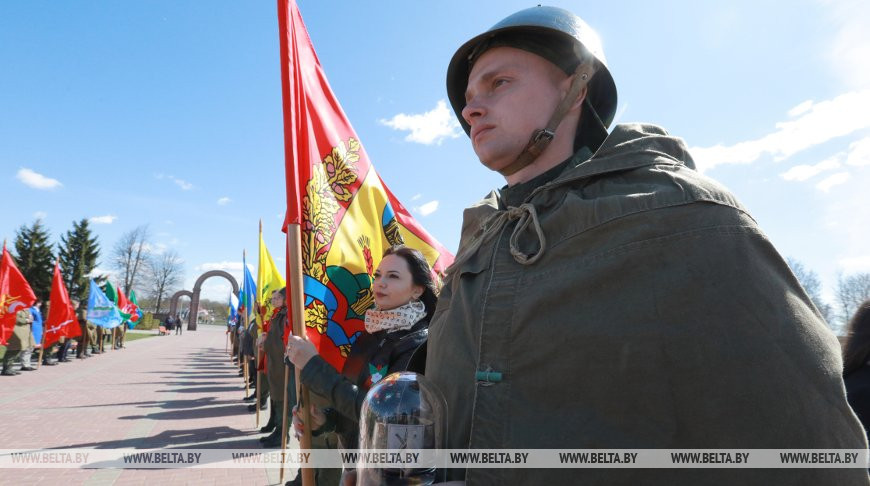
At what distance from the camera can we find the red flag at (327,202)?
305cm

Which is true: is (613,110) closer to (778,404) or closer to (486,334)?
(486,334)

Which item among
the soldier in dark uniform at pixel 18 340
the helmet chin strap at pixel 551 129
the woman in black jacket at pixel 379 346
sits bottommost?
the soldier in dark uniform at pixel 18 340

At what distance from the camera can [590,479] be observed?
0.95 m

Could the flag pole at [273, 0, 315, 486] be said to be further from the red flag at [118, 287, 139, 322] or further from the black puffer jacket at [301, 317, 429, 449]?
the red flag at [118, 287, 139, 322]

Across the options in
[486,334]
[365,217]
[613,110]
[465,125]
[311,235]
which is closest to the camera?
[486,334]

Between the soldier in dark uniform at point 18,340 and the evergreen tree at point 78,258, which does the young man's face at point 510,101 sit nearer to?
the soldier in dark uniform at point 18,340

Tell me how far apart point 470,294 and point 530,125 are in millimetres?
547

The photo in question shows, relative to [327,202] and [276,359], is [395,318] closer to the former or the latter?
[327,202]

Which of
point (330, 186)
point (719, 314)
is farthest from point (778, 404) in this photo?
point (330, 186)

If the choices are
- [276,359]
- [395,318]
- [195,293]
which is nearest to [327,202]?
[395,318]

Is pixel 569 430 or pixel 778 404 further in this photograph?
pixel 569 430

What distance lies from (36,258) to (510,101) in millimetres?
44957

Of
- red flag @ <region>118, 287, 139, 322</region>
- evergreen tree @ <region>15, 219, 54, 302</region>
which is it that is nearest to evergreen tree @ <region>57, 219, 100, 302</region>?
evergreen tree @ <region>15, 219, 54, 302</region>

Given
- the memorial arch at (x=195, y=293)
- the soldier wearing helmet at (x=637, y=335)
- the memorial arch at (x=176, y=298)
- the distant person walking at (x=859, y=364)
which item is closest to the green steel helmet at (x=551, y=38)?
the soldier wearing helmet at (x=637, y=335)
